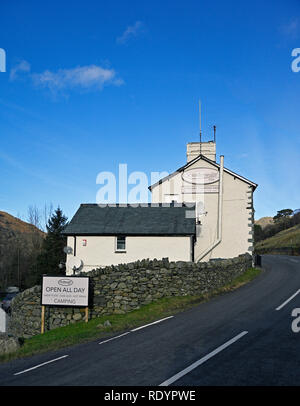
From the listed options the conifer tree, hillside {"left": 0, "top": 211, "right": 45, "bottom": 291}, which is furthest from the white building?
hillside {"left": 0, "top": 211, "right": 45, "bottom": 291}

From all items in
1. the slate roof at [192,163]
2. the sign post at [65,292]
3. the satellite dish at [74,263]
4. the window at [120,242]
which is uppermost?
the slate roof at [192,163]

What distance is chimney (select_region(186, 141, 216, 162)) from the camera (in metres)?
33.7

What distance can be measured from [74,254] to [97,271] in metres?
8.09

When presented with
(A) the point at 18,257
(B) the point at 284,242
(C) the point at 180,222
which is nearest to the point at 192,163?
(C) the point at 180,222

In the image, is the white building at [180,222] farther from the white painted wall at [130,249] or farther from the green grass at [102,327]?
the green grass at [102,327]

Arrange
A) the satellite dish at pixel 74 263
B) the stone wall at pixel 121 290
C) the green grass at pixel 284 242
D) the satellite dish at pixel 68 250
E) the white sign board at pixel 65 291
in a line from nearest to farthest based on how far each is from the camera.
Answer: the white sign board at pixel 65 291, the stone wall at pixel 121 290, the satellite dish at pixel 74 263, the satellite dish at pixel 68 250, the green grass at pixel 284 242

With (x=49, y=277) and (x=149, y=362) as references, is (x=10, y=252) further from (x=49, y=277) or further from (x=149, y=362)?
(x=149, y=362)

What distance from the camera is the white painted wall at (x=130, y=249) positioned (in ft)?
79.7

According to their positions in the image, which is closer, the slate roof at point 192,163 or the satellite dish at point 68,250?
the satellite dish at point 68,250

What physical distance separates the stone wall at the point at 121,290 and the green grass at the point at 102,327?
0.46m

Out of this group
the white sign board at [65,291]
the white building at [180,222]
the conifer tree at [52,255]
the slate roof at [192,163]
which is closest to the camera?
the white sign board at [65,291]

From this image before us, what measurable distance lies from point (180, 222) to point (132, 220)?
3.63 meters

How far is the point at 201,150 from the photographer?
3394cm

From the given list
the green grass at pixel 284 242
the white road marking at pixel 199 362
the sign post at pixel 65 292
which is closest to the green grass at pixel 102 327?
the sign post at pixel 65 292
